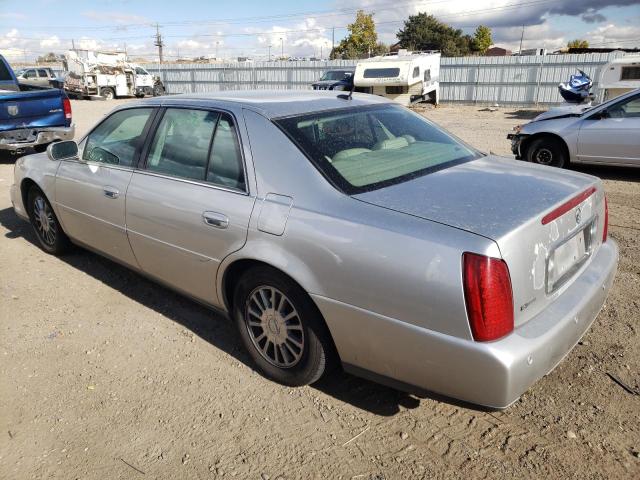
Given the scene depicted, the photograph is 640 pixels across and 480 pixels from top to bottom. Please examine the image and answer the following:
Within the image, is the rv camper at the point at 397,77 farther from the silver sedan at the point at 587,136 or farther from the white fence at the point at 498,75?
the silver sedan at the point at 587,136

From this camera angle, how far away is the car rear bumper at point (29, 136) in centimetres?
933

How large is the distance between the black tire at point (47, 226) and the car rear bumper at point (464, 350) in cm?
327

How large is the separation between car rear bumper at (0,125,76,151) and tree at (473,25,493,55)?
6588 centimetres

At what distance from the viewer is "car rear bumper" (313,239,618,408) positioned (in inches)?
82.6

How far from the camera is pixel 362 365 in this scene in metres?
2.52

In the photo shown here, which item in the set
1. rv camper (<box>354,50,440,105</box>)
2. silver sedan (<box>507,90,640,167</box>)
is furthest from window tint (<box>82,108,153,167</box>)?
rv camper (<box>354,50,440,105</box>)

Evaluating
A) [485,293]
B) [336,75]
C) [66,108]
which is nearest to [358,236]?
[485,293]

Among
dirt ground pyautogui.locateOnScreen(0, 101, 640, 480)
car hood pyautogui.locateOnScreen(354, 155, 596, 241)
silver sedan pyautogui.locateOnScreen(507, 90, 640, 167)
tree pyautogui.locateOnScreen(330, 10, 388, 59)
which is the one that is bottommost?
dirt ground pyautogui.locateOnScreen(0, 101, 640, 480)

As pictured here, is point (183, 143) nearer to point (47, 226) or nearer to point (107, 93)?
point (47, 226)

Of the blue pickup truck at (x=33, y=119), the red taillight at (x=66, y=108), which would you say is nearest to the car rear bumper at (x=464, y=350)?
the blue pickup truck at (x=33, y=119)

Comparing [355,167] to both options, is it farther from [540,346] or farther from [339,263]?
[540,346]

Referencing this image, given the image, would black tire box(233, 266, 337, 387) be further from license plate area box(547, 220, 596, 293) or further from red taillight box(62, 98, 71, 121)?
red taillight box(62, 98, 71, 121)

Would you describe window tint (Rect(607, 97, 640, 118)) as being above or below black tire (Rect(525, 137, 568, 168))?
above

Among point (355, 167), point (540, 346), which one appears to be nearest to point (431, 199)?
point (355, 167)
